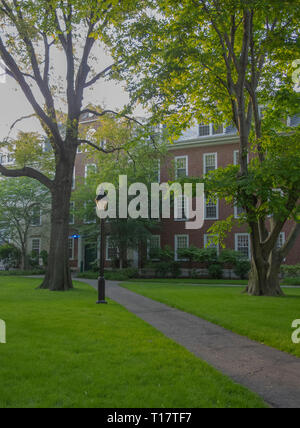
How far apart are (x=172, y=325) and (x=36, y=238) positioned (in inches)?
1349

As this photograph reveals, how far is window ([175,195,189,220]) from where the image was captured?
3128 centimetres

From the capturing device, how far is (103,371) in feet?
15.9

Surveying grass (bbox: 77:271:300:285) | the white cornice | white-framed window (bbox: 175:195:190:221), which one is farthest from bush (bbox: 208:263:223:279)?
the white cornice

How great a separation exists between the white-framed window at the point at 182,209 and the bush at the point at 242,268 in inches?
250

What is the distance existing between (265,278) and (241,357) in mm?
10559

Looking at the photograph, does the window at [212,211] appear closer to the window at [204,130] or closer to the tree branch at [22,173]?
the window at [204,130]

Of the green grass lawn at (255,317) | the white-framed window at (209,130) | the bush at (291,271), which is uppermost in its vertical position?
the white-framed window at (209,130)

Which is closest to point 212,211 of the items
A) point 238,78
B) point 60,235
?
point 60,235

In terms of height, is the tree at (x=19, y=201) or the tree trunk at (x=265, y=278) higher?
the tree at (x=19, y=201)

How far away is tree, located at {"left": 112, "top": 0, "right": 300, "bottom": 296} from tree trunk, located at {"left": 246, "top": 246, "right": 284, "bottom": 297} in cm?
4

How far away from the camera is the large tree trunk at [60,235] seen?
1773 cm

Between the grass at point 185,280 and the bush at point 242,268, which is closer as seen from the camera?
the grass at point 185,280

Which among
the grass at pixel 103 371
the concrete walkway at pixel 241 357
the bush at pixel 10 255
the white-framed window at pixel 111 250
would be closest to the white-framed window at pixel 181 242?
the white-framed window at pixel 111 250
